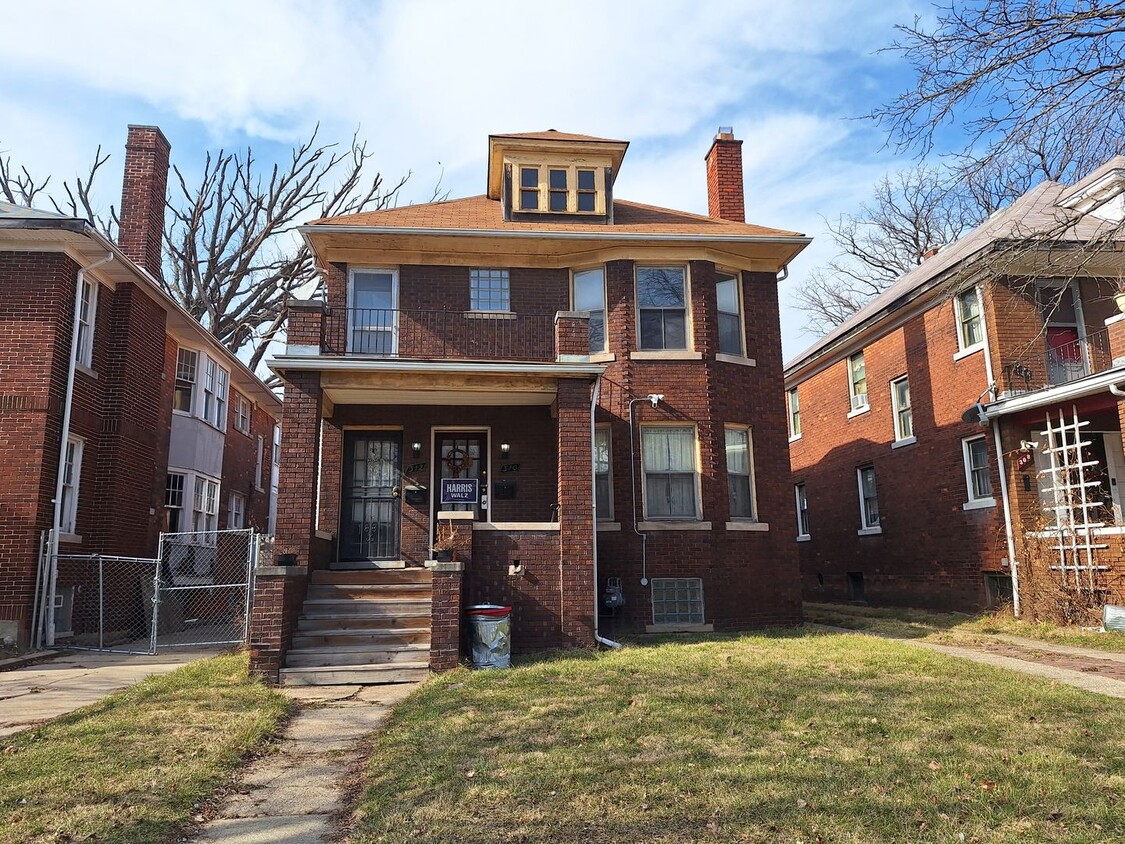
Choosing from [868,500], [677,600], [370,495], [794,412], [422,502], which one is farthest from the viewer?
[794,412]

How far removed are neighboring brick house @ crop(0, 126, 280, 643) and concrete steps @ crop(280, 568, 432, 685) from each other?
184 inches

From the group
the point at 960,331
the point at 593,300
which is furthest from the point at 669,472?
the point at 960,331

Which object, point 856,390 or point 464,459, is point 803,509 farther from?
point 464,459

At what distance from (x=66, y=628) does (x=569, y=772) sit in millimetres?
10468

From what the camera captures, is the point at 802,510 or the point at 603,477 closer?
the point at 603,477

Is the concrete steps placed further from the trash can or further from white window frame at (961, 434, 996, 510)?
white window frame at (961, 434, 996, 510)

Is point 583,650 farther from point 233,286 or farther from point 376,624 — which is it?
point 233,286

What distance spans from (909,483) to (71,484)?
16.0 meters

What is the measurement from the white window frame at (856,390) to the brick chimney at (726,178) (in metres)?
5.64

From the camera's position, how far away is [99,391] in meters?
13.7

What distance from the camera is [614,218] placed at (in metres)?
15.6

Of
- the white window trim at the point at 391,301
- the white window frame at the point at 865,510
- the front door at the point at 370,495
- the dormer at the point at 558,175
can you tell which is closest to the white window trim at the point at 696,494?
the front door at the point at 370,495

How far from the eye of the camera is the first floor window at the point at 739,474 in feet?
45.4

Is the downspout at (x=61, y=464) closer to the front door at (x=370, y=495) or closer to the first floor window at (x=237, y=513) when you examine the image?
the front door at (x=370, y=495)
